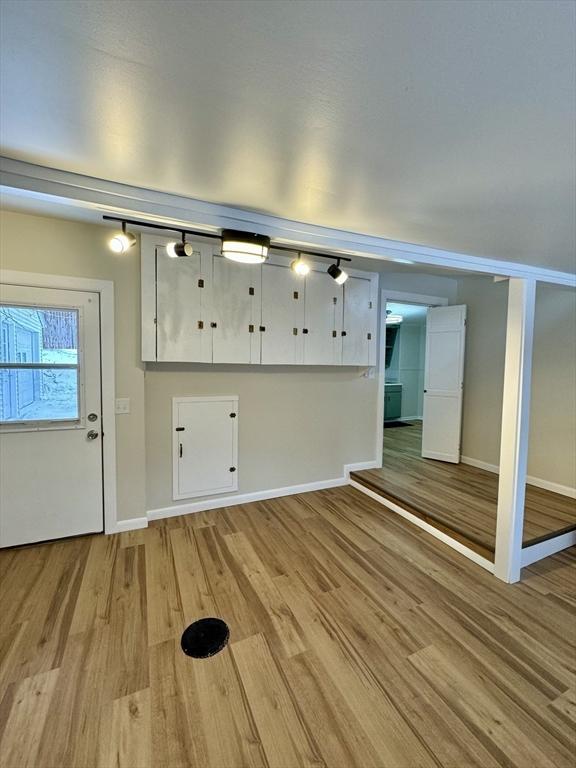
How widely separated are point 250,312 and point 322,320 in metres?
0.83

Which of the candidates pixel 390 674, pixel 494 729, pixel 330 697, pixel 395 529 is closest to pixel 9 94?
Answer: pixel 330 697

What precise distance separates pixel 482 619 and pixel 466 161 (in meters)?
2.47

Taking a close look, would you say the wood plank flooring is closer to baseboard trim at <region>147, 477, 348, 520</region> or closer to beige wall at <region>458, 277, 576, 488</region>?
baseboard trim at <region>147, 477, 348, 520</region>

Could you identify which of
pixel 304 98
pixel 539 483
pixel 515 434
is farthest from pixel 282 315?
pixel 539 483

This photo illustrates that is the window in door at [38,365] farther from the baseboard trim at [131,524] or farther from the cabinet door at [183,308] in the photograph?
the baseboard trim at [131,524]

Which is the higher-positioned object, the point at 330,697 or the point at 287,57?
the point at 287,57

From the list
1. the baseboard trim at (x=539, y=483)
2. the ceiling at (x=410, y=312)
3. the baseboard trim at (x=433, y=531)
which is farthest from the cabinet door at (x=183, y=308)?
the ceiling at (x=410, y=312)

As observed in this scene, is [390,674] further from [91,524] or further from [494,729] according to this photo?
[91,524]

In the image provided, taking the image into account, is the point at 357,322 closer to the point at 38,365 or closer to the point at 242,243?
the point at 242,243

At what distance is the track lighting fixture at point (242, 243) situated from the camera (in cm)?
183

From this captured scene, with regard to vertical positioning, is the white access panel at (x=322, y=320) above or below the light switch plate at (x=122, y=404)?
above

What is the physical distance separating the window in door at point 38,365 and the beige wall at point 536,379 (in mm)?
4248

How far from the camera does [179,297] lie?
3.05 m

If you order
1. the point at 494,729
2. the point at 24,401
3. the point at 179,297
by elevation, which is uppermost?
the point at 179,297
